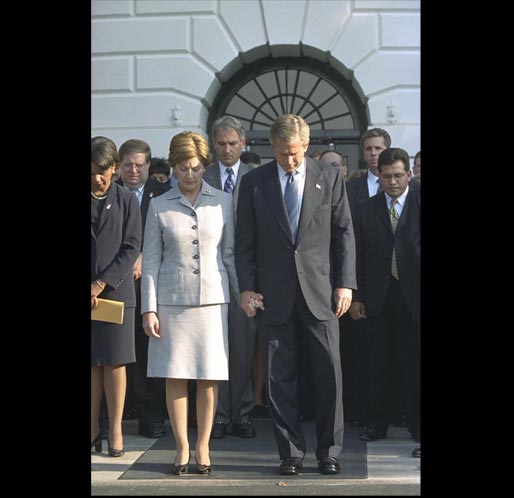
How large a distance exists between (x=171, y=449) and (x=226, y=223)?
5.10 ft

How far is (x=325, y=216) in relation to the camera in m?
5.95

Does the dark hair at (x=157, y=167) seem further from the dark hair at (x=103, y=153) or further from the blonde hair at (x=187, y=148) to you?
the blonde hair at (x=187, y=148)

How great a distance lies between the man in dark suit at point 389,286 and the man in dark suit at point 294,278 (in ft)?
2.37

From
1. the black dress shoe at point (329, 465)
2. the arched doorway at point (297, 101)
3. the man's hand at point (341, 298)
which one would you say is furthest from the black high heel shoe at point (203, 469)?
the arched doorway at point (297, 101)

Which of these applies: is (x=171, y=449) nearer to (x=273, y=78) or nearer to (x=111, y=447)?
(x=111, y=447)

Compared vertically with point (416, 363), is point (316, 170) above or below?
above

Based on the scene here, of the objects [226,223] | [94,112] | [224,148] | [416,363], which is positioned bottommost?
[416,363]

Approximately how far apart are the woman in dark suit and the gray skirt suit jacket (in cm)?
32

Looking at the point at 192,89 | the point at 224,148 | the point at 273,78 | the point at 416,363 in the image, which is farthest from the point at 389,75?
the point at 416,363

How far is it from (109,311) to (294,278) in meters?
1.14

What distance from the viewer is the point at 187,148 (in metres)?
5.88

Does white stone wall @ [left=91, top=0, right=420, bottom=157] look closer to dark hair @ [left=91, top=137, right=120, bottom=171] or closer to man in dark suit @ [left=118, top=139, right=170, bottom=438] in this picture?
man in dark suit @ [left=118, top=139, right=170, bottom=438]

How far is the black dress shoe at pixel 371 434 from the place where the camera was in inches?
265

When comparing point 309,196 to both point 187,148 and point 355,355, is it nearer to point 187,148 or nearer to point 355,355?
point 187,148
